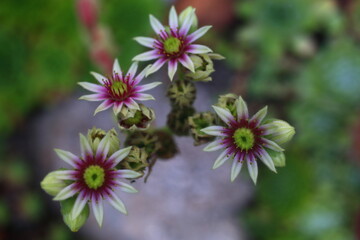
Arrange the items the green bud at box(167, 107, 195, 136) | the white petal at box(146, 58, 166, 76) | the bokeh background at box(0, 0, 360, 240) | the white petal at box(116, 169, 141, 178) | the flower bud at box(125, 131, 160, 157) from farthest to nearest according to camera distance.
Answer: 1. the bokeh background at box(0, 0, 360, 240)
2. the green bud at box(167, 107, 195, 136)
3. the flower bud at box(125, 131, 160, 157)
4. the white petal at box(146, 58, 166, 76)
5. the white petal at box(116, 169, 141, 178)

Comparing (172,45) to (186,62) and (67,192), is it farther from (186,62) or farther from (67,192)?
(67,192)

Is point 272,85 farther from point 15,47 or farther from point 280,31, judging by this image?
point 15,47

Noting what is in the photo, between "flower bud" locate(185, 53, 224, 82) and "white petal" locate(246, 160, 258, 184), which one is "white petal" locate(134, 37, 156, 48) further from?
"white petal" locate(246, 160, 258, 184)

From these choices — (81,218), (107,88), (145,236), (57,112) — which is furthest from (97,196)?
(57,112)

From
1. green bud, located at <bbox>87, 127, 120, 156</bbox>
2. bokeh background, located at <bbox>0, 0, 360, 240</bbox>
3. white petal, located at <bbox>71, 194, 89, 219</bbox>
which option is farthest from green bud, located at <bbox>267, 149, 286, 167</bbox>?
bokeh background, located at <bbox>0, 0, 360, 240</bbox>

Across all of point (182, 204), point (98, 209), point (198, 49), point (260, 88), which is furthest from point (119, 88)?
point (260, 88)

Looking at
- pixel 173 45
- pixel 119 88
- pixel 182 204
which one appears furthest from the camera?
pixel 182 204
